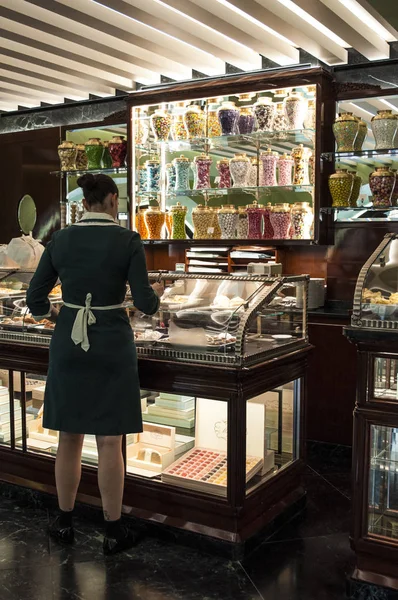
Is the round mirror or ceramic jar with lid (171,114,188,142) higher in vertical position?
ceramic jar with lid (171,114,188,142)

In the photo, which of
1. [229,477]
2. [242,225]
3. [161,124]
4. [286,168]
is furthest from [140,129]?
[229,477]

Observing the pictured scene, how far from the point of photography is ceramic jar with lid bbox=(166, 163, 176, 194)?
5953 millimetres

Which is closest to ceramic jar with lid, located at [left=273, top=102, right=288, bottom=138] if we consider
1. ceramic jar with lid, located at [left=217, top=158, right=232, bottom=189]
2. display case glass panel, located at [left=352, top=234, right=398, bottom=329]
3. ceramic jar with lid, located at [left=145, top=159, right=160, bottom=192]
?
ceramic jar with lid, located at [left=217, top=158, right=232, bottom=189]

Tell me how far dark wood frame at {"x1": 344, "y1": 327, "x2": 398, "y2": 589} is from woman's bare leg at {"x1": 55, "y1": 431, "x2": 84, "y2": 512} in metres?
1.36

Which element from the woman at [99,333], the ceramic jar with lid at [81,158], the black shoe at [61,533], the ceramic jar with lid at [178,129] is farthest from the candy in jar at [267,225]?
the black shoe at [61,533]

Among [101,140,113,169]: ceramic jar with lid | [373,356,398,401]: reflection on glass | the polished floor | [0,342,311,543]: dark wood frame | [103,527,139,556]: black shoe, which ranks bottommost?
the polished floor

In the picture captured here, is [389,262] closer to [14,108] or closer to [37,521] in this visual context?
[37,521]

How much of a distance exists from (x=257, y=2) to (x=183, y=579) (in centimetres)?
339

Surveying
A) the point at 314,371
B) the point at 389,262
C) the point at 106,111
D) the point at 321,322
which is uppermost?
the point at 106,111

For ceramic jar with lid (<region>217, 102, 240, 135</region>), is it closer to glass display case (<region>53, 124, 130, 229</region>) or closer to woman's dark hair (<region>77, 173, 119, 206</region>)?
glass display case (<region>53, 124, 130, 229</region>)

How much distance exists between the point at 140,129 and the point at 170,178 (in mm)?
556

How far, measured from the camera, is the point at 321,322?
204 inches

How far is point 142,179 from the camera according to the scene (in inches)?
242

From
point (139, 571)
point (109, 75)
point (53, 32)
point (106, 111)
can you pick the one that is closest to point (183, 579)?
point (139, 571)
